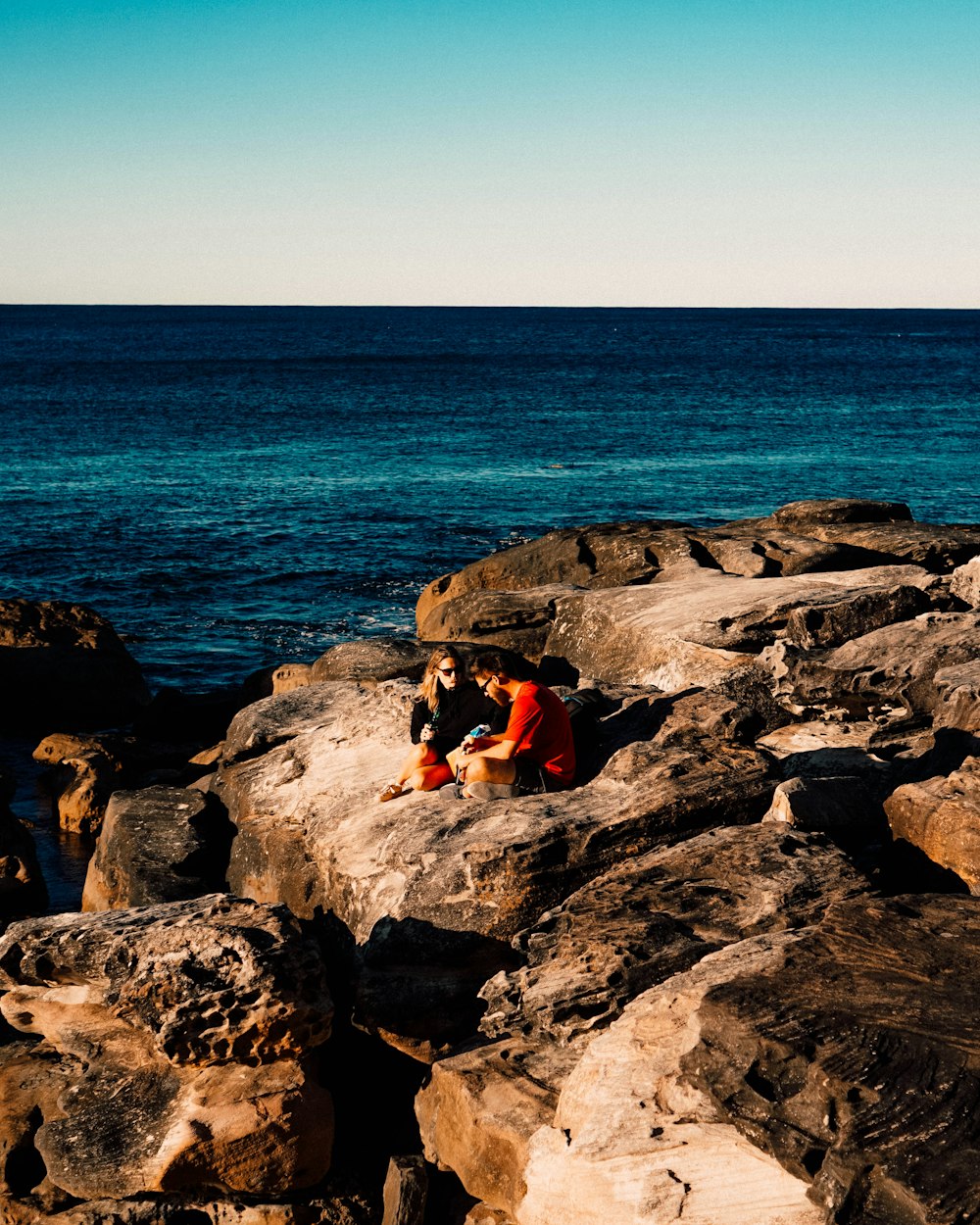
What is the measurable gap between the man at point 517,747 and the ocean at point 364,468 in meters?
10.2

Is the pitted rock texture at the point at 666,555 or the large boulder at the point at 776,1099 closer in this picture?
the large boulder at the point at 776,1099

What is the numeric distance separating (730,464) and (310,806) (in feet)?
137

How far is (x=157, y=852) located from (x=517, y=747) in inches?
199

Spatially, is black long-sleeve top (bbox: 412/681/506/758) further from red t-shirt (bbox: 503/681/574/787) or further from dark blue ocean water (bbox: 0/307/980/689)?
dark blue ocean water (bbox: 0/307/980/689)

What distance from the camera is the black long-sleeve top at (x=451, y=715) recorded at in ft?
39.1

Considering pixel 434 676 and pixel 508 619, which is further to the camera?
pixel 508 619

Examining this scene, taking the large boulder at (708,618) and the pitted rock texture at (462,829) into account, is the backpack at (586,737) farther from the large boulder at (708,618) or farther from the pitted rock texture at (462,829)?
the large boulder at (708,618)

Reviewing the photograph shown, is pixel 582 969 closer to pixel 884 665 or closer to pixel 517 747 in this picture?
pixel 517 747

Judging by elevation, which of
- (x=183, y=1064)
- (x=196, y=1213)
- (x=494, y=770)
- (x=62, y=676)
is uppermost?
(x=494, y=770)

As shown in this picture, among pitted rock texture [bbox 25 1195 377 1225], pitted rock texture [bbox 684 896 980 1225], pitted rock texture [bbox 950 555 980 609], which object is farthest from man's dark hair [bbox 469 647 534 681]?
pitted rock texture [bbox 950 555 980 609]

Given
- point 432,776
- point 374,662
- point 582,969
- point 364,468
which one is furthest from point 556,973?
point 364,468

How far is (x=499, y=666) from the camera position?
37.2ft

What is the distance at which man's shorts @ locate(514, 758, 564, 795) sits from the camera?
10.9m

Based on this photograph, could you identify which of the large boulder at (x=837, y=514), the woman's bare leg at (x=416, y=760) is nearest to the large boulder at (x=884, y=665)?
the woman's bare leg at (x=416, y=760)
